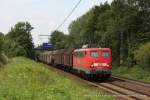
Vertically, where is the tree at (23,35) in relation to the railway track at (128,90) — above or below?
above

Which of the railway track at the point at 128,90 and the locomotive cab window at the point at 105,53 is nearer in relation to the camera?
the railway track at the point at 128,90

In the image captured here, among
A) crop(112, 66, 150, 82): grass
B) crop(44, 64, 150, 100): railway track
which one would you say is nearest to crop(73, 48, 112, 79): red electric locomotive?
crop(44, 64, 150, 100): railway track

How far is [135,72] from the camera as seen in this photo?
151 feet

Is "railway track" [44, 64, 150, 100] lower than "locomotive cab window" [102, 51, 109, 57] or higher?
lower

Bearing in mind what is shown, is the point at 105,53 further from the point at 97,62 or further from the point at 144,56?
the point at 144,56

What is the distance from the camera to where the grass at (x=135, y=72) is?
1636 inches

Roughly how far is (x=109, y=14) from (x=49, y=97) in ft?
189

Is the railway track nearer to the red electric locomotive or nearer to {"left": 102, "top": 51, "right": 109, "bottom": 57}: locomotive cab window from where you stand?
the red electric locomotive

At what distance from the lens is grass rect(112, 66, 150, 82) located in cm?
4155

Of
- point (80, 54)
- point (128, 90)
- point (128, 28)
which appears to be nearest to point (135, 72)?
point (80, 54)

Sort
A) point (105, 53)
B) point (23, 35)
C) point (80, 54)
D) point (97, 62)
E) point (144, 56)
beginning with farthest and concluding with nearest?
point (23, 35) → point (144, 56) → point (80, 54) → point (105, 53) → point (97, 62)

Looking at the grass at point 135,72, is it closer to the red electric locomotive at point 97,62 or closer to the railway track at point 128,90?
the red electric locomotive at point 97,62

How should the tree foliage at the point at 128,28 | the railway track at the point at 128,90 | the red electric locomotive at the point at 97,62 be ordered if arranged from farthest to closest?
the tree foliage at the point at 128,28
the red electric locomotive at the point at 97,62
the railway track at the point at 128,90

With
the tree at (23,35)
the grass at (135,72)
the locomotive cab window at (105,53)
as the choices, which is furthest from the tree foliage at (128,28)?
the tree at (23,35)
